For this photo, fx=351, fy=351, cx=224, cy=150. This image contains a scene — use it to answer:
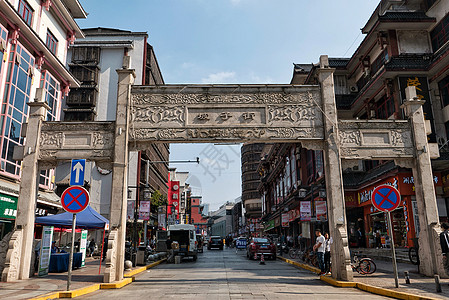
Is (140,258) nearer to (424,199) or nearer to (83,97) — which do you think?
(424,199)

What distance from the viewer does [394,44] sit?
22.8 m

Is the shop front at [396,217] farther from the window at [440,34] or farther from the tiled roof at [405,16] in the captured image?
the tiled roof at [405,16]

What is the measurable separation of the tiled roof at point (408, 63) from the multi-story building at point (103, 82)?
87.6 ft

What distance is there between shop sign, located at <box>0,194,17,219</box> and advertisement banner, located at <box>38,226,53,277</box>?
4855 mm

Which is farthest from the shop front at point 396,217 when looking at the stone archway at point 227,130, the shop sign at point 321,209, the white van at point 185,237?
the white van at point 185,237

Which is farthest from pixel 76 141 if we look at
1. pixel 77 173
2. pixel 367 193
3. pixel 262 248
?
pixel 367 193

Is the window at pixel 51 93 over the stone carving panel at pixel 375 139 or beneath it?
over

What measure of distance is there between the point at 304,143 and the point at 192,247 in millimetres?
15043

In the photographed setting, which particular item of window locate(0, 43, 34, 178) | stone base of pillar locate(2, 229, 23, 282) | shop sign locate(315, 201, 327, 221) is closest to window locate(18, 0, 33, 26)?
window locate(0, 43, 34, 178)

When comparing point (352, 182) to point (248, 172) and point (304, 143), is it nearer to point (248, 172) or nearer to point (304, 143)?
point (304, 143)

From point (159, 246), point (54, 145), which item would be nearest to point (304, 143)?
point (54, 145)

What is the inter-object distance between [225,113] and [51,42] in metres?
16.8

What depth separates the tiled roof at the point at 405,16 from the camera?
22.0 metres

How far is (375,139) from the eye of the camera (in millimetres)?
13523
